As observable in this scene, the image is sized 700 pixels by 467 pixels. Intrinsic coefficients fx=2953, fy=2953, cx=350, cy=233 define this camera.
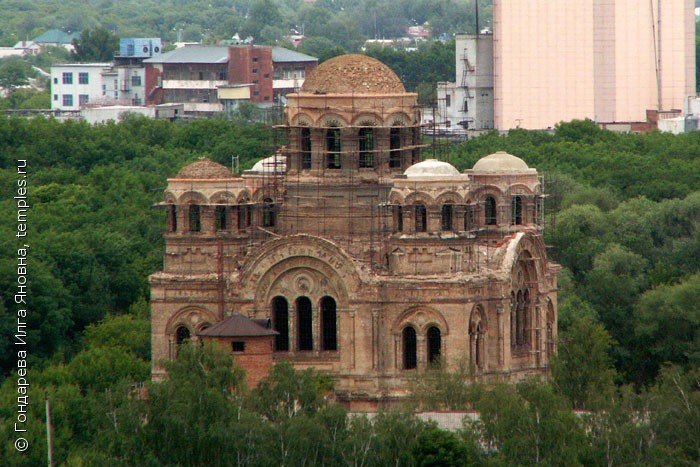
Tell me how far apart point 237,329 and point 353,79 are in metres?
10.5

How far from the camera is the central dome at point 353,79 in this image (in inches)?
3880

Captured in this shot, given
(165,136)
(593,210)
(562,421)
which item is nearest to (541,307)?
(562,421)

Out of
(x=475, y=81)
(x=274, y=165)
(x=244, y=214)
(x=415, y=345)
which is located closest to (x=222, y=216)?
(x=244, y=214)

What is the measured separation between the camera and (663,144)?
174m

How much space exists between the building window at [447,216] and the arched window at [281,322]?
19.2 feet

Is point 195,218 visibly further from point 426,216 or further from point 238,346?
point 426,216

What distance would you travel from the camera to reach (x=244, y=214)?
99312 millimetres

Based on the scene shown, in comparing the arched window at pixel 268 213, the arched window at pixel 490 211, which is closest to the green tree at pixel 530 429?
the arched window at pixel 490 211

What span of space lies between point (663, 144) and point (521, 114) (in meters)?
20.4

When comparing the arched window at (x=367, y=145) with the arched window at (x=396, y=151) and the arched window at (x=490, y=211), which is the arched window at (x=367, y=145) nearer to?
the arched window at (x=396, y=151)

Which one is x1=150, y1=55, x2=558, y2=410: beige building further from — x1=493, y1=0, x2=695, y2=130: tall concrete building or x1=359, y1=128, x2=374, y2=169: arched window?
x1=493, y1=0, x2=695, y2=130: tall concrete building

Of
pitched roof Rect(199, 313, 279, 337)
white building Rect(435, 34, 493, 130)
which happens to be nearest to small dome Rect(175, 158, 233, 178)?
pitched roof Rect(199, 313, 279, 337)

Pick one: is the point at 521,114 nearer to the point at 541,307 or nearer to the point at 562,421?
the point at 541,307

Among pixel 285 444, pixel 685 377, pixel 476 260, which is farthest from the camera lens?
pixel 476 260
